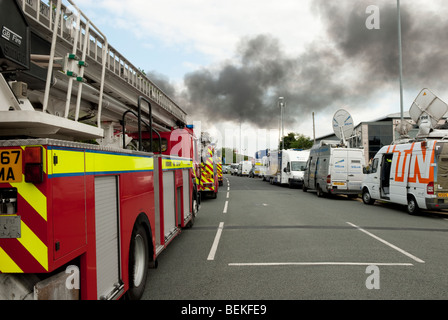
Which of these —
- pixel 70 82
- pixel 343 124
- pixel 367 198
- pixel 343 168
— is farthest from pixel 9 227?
pixel 343 124

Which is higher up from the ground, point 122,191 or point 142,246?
point 122,191

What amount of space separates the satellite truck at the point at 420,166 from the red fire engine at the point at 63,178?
29.2 feet

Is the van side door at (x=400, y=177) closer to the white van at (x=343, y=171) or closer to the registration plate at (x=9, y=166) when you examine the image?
the white van at (x=343, y=171)

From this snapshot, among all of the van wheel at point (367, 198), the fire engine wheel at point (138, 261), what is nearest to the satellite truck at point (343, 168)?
the van wheel at point (367, 198)

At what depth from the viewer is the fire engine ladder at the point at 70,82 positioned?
2850 mm

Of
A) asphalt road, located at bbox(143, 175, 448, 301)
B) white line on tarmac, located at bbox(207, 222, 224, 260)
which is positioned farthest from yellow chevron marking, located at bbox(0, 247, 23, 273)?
white line on tarmac, located at bbox(207, 222, 224, 260)

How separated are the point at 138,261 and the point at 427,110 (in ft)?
38.5

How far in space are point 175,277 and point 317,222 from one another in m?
5.64

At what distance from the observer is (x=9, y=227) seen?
240 centimetres

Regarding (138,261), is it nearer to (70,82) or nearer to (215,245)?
(70,82)

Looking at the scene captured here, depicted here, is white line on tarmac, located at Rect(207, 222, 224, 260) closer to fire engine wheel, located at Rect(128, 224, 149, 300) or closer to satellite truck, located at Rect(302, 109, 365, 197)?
fire engine wheel, located at Rect(128, 224, 149, 300)
